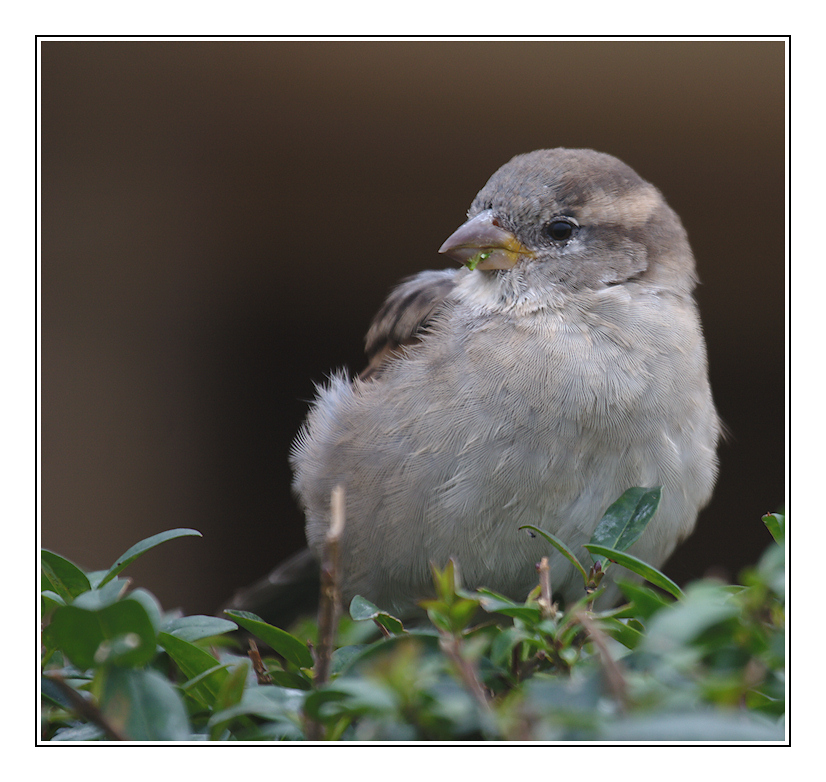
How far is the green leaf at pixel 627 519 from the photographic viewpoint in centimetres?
116

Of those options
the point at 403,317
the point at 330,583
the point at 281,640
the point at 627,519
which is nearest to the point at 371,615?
the point at 281,640

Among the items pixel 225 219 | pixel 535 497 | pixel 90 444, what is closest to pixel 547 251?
pixel 535 497

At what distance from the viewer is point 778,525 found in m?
0.99

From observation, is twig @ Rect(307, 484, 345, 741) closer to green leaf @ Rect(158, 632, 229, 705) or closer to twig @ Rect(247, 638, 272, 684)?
green leaf @ Rect(158, 632, 229, 705)

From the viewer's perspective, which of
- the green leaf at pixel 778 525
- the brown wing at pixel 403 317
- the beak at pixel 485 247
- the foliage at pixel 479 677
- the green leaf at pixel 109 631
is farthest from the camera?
the brown wing at pixel 403 317

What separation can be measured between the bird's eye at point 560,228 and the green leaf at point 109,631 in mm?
1288

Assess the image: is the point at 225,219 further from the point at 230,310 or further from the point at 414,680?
the point at 414,680

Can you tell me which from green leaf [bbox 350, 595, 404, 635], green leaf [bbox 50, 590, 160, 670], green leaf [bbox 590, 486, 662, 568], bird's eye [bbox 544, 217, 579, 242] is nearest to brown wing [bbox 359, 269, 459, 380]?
bird's eye [bbox 544, 217, 579, 242]

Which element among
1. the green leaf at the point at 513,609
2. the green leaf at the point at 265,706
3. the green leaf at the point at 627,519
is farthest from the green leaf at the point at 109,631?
the green leaf at the point at 627,519

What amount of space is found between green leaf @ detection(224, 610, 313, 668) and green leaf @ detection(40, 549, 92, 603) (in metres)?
0.21

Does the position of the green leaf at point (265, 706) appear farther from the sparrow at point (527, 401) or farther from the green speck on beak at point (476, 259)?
the green speck on beak at point (476, 259)

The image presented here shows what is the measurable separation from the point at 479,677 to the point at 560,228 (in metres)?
1.21

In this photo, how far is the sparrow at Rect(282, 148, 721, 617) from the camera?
1.60 metres

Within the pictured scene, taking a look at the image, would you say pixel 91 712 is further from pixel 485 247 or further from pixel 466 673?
pixel 485 247
